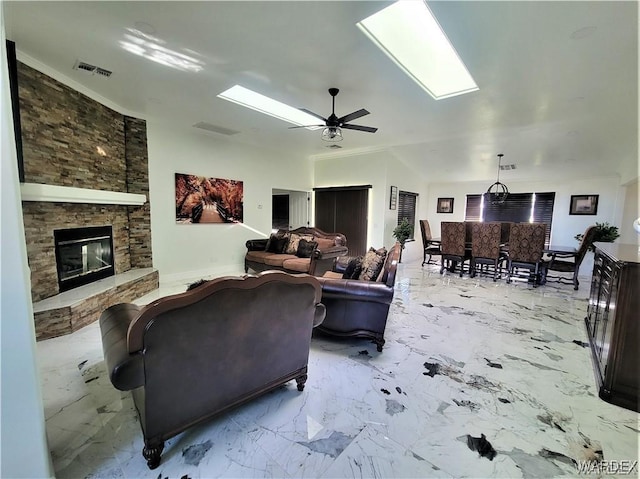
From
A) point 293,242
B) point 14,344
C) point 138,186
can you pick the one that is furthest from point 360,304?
point 138,186

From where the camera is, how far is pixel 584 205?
708 cm

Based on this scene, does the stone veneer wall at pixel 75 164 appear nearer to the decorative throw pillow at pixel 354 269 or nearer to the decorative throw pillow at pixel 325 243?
the decorative throw pillow at pixel 325 243

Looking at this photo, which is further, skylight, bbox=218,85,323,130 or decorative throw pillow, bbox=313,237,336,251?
decorative throw pillow, bbox=313,237,336,251

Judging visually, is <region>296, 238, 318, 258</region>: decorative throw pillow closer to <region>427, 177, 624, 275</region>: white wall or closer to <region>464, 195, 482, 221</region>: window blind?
<region>427, 177, 624, 275</region>: white wall

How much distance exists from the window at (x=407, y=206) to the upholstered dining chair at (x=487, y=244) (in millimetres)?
2030

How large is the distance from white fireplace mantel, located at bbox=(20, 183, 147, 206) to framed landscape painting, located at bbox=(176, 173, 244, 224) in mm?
818

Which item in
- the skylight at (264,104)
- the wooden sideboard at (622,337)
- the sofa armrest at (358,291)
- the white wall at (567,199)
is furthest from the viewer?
the white wall at (567,199)

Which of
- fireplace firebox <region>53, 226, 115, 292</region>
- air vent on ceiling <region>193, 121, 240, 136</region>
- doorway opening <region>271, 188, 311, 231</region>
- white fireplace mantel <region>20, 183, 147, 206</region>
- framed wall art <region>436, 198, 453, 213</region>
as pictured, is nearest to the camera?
white fireplace mantel <region>20, 183, 147, 206</region>

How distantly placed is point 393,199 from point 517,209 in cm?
396

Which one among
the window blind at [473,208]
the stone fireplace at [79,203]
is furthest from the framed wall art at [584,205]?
the stone fireplace at [79,203]

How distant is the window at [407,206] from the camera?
25.4ft

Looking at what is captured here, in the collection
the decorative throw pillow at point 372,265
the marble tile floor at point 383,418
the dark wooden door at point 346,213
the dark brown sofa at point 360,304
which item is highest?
the dark wooden door at point 346,213

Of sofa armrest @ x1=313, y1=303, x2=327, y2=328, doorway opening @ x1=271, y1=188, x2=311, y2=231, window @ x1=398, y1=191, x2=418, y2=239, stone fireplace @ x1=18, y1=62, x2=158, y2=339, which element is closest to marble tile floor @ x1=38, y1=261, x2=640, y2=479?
sofa armrest @ x1=313, y1=303, x2=327, y2=328

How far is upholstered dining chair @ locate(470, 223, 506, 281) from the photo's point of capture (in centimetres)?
589
